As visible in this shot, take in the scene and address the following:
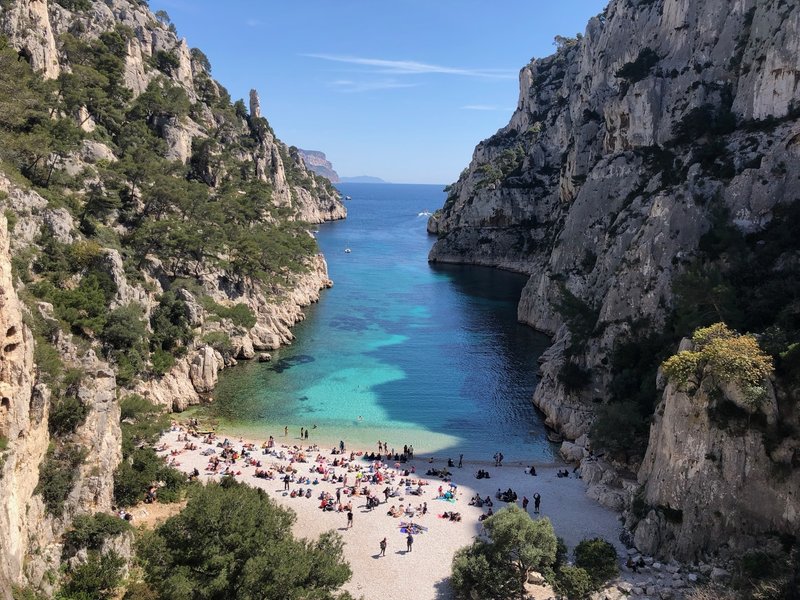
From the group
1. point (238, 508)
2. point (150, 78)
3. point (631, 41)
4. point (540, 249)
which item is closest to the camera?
point (238, 508)

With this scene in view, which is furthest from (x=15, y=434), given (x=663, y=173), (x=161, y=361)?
(x=663, y=173)

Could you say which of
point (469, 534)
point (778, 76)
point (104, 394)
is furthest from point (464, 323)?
point (104, 394)

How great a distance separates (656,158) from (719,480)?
3501cm

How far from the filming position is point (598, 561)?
19906 millimetres

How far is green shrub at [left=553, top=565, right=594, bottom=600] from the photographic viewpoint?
740 inches

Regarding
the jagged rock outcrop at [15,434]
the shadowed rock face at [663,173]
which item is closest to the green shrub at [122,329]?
the jagged rock outcrop at [15,434]

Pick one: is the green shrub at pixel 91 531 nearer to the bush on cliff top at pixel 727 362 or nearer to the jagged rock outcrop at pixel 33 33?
the bush on cliff top at pixel 727 362

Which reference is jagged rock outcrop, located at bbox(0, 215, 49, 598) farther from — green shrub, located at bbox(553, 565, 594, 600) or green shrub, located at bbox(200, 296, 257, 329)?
green shrub, located at bbox(200, 296, 257, 329)

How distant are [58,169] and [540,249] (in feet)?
232

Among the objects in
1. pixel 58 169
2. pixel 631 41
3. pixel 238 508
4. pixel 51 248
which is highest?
pixel 631 41

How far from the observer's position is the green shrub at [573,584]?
1880cm

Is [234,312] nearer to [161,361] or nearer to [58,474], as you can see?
[161,361]

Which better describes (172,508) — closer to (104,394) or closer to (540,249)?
(104,394)

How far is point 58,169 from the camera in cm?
4088
